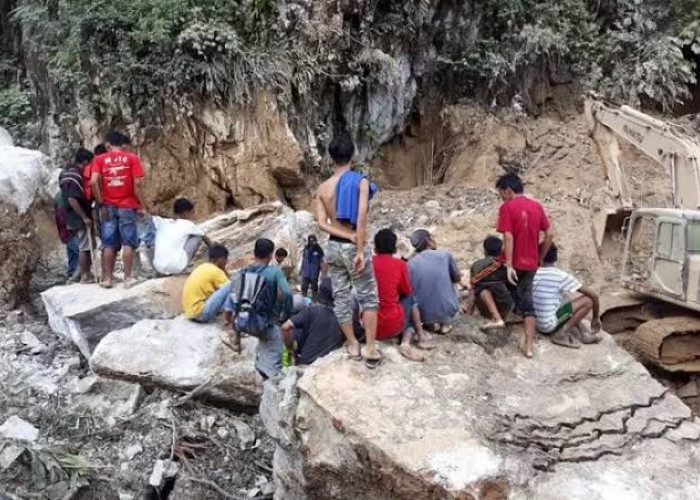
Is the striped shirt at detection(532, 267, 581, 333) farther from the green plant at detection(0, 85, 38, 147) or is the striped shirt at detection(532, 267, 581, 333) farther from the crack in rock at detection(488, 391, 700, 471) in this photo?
the green plant at detection(0, 85, 38, 147)

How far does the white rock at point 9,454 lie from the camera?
578 cm

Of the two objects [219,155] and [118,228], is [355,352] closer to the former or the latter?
[118,228]

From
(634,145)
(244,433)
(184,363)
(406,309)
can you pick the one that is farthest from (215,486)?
(634,145)

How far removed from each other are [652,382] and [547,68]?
30.1 ft

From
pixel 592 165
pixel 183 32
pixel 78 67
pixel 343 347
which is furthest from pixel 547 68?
pixel 343 347

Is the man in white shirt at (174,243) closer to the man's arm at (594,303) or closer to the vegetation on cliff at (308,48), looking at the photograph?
the vegetation on cliff at (308,48)

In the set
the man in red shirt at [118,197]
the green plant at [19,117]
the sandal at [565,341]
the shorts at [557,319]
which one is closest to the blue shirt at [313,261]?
the man in red shirt at [118,197]

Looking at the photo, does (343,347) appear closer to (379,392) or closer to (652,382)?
(379,392)

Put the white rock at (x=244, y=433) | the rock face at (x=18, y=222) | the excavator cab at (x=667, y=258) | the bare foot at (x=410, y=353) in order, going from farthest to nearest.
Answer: the rock face at (x=18, y=222) → the excavator cab at (x=667, y=258) → the white rock at (x=244, y=433) → the bare foot at (x=410, y=353)

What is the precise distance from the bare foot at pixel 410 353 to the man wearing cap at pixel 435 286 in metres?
0.44

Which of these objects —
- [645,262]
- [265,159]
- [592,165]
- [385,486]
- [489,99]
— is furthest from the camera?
[489,99]

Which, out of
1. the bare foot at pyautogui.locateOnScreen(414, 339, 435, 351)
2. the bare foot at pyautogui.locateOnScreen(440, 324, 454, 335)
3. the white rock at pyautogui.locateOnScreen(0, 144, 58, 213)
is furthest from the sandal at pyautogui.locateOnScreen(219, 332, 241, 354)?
the white rock at pyautogui.locateOnScreen(0, 144, 58, 213)

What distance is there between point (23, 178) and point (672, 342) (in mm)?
8116

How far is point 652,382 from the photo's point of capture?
5848mm
